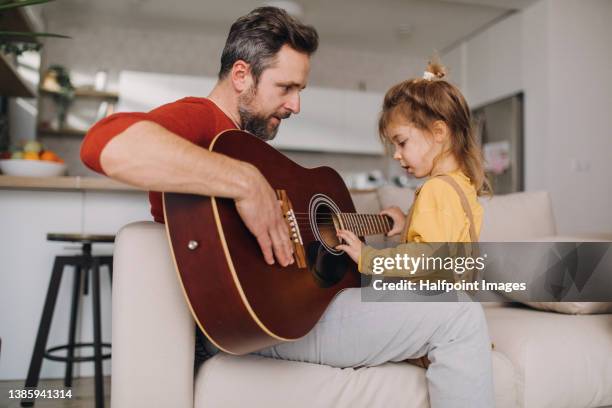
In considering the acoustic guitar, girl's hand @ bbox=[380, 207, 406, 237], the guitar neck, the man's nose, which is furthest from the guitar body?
girl's hand @ bbox=[380, 207, 406, 237]

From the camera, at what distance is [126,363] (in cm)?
110

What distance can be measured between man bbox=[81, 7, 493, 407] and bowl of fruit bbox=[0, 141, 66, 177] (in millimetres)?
1621

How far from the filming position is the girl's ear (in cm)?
148

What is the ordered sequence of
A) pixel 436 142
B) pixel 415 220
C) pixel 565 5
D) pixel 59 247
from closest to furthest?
pixel 415 220 < pixel 436 142 < pixel 59 247 < pixel 565 5

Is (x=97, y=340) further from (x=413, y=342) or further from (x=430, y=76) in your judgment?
(x=430, y=76)

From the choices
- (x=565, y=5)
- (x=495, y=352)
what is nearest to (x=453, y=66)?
(x=565, y=5)

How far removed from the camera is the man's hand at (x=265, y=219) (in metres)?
1.01

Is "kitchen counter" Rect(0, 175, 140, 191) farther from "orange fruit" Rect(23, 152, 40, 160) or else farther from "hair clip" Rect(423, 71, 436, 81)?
"hair clip" Rect(423, 71, 436, 81)

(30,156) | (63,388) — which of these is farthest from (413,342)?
(30,156)

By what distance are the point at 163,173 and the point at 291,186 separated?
0.33m

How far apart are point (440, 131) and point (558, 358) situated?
66 cm

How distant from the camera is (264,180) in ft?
3.47

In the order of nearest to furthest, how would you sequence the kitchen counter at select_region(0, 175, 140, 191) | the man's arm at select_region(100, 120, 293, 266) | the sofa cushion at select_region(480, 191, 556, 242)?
the man's arm at select_region(100, 120, 293, 266), the sofa cushion at select_region(480, 191, 556, 242), the kitchen counter at select_region(0, 175, 140, 191)

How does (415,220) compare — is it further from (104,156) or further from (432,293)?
(104,156)
